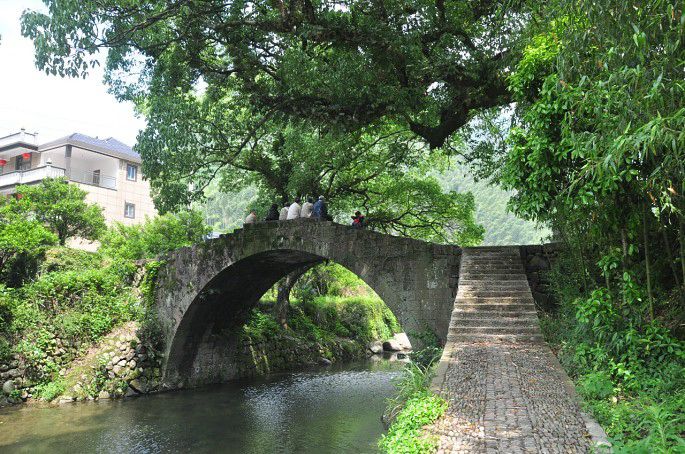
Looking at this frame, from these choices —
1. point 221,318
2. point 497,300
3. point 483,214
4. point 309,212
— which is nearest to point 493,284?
point 497,300

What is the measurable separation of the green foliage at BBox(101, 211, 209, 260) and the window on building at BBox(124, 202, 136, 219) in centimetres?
844

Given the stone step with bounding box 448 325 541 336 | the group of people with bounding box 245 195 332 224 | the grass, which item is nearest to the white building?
the group of people with bounding box 245 195 332 224

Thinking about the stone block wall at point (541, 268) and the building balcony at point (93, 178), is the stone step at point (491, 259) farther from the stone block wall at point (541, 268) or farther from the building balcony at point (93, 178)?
the building balcony at point (93, 178)

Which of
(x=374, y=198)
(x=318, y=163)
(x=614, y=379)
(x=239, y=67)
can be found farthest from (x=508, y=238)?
(x=614, y=379)

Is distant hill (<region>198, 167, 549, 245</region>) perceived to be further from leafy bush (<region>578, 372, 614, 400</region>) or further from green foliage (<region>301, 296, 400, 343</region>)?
leafy bush (<region>578, 372, 614, 400</region>)

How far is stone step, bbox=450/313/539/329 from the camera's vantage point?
733cm

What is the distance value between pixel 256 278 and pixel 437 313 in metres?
6.41

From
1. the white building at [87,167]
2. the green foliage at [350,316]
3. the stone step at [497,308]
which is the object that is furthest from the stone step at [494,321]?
the white building at [87,167]

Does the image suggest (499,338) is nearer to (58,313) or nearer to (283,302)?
(58,313)

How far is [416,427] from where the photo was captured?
177 inches

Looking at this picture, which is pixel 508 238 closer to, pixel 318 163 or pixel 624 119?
pixel 318 163

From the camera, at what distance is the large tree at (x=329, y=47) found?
8.98 meters

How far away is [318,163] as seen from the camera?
1430 cm

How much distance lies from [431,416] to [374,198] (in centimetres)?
1255
